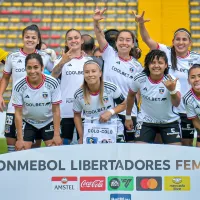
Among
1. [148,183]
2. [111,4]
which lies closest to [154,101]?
[148,183]

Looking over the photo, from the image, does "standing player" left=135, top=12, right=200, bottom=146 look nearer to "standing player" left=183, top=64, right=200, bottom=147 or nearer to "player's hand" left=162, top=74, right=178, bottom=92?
"standing player" left=183, top=64, right=200, bottom=147

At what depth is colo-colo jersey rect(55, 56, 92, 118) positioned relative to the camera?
21.3ft

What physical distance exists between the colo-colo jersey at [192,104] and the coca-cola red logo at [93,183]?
1649 mm

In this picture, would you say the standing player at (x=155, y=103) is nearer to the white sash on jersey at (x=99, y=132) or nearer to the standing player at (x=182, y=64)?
the white sash on jersey at (x=99, y=132)

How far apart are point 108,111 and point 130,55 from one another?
115 cm

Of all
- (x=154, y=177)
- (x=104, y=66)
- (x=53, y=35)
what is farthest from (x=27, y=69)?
(x=53, y=35)

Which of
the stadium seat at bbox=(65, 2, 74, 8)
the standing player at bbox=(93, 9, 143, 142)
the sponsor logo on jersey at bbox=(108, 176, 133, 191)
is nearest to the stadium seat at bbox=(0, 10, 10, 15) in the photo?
the stadium seat at bbox=(65, 2, 74, 8)

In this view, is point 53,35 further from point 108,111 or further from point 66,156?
point 66,156

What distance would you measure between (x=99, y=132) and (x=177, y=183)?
149cm

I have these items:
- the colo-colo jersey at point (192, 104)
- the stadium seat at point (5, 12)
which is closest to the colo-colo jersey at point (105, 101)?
the colo-colo jersey at point (192, 104)

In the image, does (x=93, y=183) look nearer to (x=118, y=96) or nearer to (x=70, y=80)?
(x=118, y=96)

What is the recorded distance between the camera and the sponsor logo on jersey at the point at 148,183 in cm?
436

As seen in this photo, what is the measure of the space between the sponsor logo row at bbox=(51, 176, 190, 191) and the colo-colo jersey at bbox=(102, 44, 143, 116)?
2.04 meters

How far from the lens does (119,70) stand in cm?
642
